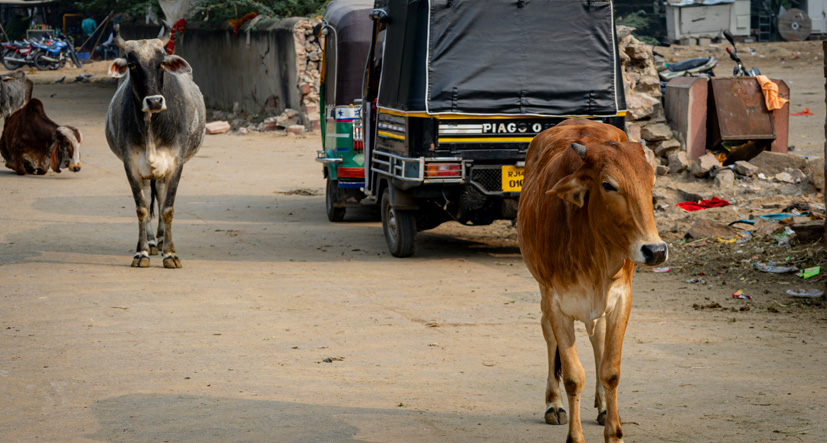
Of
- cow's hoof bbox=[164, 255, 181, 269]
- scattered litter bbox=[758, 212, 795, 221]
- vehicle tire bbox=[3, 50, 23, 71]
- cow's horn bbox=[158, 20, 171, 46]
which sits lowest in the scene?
scattered litter bbox=[758, 212, 795, 221]

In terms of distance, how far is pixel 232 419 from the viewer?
471 centimetres

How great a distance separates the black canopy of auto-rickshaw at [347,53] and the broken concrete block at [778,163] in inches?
212

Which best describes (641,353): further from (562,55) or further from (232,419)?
(562,55)

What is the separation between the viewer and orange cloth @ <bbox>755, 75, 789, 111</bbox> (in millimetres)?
12867

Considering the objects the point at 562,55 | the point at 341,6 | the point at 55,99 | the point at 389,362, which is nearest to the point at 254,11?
the point at 55,99

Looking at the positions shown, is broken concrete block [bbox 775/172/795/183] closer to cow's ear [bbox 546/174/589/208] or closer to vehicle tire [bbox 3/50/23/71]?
cow's ear [bbox 546/174/589/208]

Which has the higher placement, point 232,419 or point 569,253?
point 569,253

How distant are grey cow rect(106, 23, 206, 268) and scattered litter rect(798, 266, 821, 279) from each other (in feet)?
18.1

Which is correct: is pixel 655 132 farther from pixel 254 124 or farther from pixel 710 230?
pixel 254 124

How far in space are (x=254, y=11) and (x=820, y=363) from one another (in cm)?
1999

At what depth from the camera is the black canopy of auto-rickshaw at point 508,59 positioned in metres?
8.89

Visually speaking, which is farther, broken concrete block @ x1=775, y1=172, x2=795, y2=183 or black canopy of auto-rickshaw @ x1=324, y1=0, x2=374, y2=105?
broken concrete block @ x1=775, y1=172, x2=795, y2=183

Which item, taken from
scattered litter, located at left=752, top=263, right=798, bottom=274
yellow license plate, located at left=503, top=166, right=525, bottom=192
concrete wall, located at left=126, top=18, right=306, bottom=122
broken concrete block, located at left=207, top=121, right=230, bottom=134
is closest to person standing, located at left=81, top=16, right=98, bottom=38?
concrete wall, located at left=126, top=18, right=306, bottom=122

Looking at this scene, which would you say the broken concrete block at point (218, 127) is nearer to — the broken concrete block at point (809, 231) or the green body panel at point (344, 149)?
the green body panel at point (344, 149)
